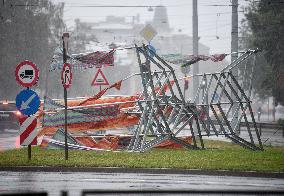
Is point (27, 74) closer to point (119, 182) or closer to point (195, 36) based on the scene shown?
point (119, 182)

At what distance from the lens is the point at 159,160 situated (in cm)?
1709

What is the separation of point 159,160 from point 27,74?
430 cm

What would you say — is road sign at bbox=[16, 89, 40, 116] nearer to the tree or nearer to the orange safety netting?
the orange safety netting

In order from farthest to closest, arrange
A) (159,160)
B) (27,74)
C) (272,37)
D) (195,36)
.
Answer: (272,37) → (195,36) → (159,160) → (27,74)

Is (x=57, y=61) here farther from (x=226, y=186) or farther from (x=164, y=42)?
(x=164, y=42)

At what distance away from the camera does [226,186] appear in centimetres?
1225

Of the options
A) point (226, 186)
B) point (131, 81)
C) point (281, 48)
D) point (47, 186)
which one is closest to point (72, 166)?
point (47, 186)

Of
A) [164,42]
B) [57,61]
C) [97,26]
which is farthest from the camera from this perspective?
[97,26]

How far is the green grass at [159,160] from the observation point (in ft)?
51.1

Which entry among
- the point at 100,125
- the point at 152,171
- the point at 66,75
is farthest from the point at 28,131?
the point at 100,125

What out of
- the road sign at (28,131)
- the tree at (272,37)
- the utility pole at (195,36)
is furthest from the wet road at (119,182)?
the tree at (272,37)

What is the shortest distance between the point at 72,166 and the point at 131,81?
112470mm

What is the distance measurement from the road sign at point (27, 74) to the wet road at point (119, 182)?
273 centimetres

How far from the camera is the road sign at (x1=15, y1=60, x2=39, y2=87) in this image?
16.6m
